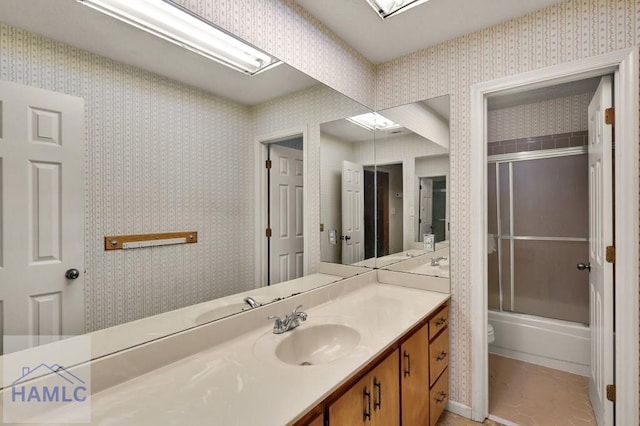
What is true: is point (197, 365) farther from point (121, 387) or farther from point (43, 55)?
point (43, 55)

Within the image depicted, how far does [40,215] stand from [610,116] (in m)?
2.47

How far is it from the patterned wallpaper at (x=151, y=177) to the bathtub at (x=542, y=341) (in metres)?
2.64

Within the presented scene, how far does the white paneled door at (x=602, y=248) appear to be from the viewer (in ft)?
5.28

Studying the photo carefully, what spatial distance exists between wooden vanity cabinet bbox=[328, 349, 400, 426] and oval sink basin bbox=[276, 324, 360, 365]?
0.18 m

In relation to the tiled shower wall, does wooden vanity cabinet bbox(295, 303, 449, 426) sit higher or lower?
lower

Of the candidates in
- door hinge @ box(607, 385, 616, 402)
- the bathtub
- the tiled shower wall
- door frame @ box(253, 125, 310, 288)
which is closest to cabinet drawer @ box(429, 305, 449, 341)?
door hinge @ box(607, 385, 616, 402)

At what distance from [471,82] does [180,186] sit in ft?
6.09

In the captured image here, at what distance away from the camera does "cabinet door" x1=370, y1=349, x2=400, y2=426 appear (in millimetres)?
1187

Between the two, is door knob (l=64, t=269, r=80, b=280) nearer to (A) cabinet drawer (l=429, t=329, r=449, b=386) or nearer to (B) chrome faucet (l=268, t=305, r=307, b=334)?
(B) chrome faucet (l=268, t=305, r=307, b=334)

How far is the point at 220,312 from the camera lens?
131 centimetres

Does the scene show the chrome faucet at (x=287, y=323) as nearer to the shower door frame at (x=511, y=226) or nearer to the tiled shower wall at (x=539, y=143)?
the shower door frame at (x=511, y=226)

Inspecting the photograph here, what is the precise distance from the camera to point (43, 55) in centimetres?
83

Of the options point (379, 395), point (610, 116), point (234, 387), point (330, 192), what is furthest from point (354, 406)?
point (610, 116)

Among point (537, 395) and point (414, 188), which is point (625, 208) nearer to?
point (414, 188)
